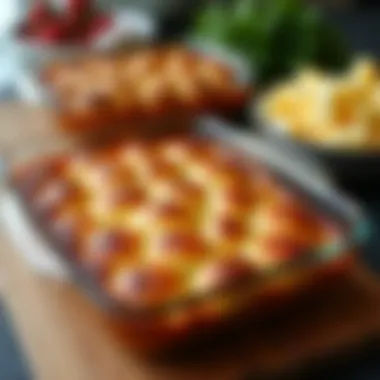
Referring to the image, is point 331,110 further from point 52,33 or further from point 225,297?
point 52,33

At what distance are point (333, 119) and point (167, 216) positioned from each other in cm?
22

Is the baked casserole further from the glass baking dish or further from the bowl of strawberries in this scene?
the bowl of strawberries

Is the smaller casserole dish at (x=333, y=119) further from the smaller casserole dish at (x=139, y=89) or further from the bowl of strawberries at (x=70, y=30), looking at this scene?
the bowl of strawberries at (x=70, y=30)

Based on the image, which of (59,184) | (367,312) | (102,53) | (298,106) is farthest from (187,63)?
(367,312)

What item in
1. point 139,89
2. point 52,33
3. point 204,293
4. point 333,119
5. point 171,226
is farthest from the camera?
point 52,33

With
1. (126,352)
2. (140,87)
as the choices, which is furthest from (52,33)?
(126,352)

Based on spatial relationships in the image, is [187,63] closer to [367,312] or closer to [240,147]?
[240,147]

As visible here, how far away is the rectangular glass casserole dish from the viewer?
990mm

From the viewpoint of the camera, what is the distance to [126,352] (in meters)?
0.68

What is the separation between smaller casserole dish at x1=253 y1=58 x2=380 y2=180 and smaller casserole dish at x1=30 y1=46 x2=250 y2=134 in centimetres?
6

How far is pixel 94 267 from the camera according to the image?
686 mm

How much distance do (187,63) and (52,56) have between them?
0.51 feet

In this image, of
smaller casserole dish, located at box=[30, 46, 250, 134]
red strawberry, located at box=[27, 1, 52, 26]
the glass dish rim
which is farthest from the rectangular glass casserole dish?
the glass dish rim

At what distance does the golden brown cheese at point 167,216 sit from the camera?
0.67m
